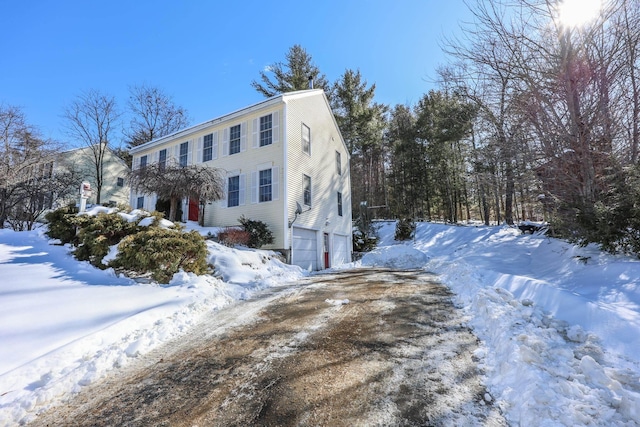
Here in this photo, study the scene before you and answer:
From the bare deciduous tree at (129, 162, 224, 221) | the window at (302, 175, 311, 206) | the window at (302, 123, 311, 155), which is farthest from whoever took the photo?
the window at (302, 123, 311, 155)

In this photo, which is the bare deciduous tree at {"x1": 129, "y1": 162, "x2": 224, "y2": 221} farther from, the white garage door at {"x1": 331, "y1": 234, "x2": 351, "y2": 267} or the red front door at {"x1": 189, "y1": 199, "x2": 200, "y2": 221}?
the white garage door at {"x1": 331, "y1": 234, "x2": 351, "y2": 267}

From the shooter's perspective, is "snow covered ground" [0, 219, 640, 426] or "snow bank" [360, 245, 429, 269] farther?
"snow bank" [360, 245, 429, 269]

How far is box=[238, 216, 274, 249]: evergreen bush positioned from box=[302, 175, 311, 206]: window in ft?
7.76

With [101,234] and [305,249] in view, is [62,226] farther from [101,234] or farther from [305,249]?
[305,249]

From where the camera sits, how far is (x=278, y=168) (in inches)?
455

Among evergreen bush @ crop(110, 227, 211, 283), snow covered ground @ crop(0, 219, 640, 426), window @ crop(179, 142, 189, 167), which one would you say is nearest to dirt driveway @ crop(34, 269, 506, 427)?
snow covered ground @ crop(0, 219, 640, 426)

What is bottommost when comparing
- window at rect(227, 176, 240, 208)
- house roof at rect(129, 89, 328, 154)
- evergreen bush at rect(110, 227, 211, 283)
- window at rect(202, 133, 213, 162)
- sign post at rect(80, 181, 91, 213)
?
evergreen bush at rect(110, 227, 211, 283)

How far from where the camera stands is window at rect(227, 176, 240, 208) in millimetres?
12445

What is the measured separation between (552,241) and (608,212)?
2.92 m

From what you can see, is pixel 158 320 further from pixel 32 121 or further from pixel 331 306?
pixel 32 121

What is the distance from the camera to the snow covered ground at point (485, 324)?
2.18 metres

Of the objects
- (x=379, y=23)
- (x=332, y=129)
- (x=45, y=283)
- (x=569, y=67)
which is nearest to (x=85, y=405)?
(x=45, y=283)

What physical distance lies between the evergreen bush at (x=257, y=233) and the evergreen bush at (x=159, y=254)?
12.3 ft

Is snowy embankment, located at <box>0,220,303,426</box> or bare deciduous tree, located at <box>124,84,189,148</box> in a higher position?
bare deciduous tree, located at <box>124,84,189,148</box>
